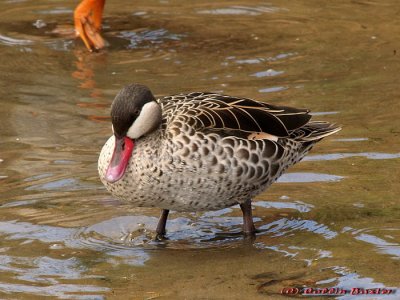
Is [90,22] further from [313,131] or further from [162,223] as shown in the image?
[162,223]

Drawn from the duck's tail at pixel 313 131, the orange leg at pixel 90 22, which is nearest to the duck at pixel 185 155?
the duck's tail at pixel 313 131

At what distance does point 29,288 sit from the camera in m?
5.79

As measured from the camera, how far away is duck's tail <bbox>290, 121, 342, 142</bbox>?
700 centimetres

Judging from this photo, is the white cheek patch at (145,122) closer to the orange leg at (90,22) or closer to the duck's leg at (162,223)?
the duck's leg at (162,223)

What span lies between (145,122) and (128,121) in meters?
0.10

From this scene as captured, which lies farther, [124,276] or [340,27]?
[340,27]

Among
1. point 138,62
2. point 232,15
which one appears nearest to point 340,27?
point 232,15

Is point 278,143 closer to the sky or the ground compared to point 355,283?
closer to the sky

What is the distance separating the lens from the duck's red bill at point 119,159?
627 cm

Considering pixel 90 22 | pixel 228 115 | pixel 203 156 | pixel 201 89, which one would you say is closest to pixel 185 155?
pixel 203 156

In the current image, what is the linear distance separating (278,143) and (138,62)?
4.19m

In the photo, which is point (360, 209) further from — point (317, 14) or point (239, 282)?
point (317, 14)

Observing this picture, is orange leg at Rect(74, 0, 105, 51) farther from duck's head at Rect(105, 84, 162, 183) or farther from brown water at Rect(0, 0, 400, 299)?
duck's head at Rect(105, 84, 162, 183)

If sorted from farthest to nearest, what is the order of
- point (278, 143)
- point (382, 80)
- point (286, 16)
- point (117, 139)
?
point (286, 16) → point (382, 80) → point (278, 143) → point (117, 139)
